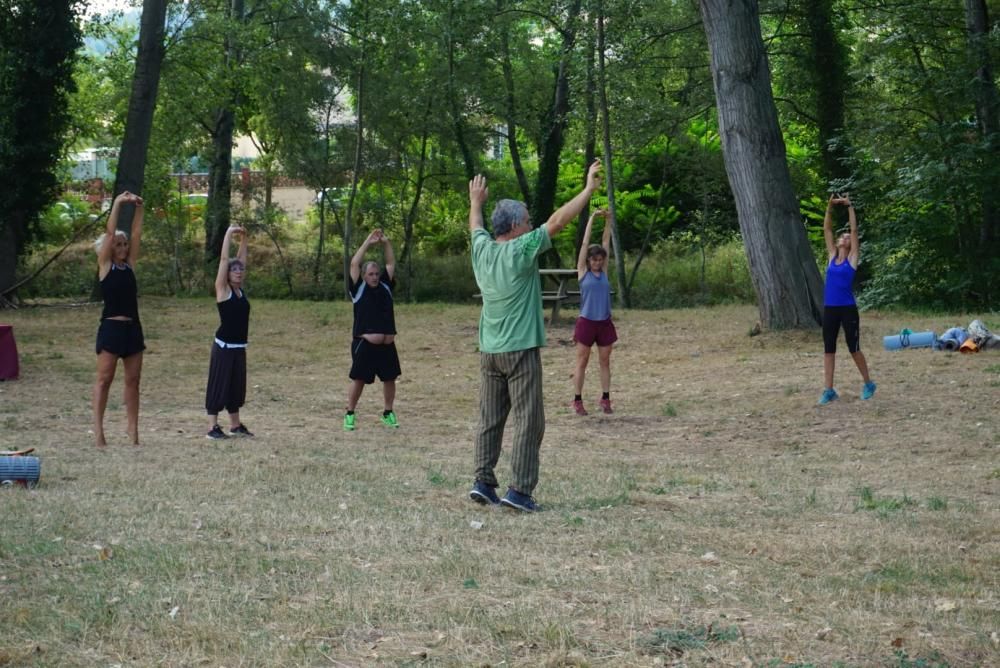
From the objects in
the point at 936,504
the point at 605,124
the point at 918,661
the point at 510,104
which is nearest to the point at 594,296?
the point at 936,504

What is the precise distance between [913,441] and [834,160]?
51.4 ft

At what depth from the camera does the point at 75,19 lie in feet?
83.1

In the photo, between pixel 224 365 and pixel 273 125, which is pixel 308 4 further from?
pixel 224 365

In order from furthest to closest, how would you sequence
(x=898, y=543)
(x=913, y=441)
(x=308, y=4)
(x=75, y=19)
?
(x=308, y=4) → (x=75, y=19) → (x=913, y=441) → (x=898, y=543)

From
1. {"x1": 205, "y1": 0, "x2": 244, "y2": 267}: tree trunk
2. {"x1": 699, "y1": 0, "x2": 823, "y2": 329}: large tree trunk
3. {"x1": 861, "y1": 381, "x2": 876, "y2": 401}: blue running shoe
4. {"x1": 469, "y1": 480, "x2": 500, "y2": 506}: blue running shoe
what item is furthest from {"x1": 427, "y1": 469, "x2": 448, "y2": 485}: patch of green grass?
{"x1": 205, "y1": 0, "x2": 244, "y2": 267}: tree trunk

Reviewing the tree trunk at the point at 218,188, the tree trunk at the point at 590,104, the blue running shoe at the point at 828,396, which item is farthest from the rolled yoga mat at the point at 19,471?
the tree trunk at the point at 218,188

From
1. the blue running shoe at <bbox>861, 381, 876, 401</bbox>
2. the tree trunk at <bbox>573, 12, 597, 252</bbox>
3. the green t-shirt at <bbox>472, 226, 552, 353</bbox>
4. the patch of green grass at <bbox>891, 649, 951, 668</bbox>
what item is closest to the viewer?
the patch of green grass at <bbox>891, 649, 951, 668</bbox>

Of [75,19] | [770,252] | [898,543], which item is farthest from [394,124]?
[898,543]

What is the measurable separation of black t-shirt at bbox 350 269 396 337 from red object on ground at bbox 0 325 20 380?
252 inches

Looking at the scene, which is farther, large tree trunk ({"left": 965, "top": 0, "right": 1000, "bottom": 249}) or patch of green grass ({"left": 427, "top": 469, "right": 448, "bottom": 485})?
large tree trunk ({"left": 965, "top": 0, "right": 1000, "bottom": 249})

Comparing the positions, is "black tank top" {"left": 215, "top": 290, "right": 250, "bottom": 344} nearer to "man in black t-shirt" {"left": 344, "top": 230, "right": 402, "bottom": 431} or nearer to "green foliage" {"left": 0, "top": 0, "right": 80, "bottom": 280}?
"man in black t-shirt" {"left": 344, "top": 230, "right": 402, "bottom": 431}

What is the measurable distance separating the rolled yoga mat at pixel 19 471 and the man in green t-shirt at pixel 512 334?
3345 millimetres

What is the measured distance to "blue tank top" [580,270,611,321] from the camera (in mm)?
13555

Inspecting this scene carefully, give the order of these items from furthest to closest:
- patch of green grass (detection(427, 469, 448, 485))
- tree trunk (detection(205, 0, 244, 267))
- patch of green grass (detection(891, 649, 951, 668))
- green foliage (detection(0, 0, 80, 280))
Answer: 1. tree trunk (detection(205, 0, 244, 267))
2. green foliage (detection(0, 0, 80, 280))
3. patch of green grass (detection(427, 469, 448, 485))
4. patch of green grass (detection(891, 649, 951, 668))
